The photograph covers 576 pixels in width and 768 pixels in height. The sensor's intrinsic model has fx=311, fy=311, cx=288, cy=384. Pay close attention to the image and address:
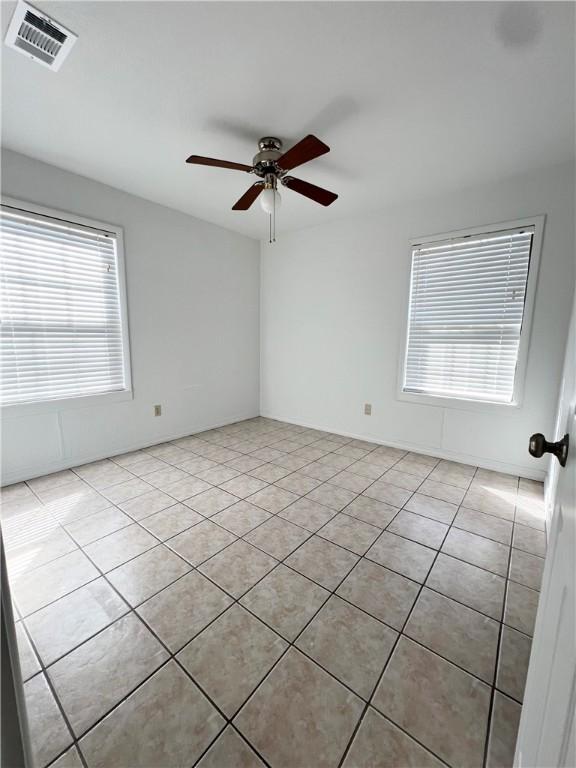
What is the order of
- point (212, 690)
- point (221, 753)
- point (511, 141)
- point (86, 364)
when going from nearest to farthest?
point (221, 753) → point (212, 690) → point (511, 141) → point (86, 364)

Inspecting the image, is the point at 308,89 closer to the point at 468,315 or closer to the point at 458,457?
the point at 468,315

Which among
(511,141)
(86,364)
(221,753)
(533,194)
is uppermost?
(511,141)

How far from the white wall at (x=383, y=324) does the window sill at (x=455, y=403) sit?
38mm

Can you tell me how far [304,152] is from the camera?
5.74ft

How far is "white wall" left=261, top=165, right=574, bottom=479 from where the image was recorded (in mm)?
2533

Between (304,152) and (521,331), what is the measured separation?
2278mm

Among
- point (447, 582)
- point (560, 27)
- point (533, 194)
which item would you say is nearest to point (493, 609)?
point (447, 582)

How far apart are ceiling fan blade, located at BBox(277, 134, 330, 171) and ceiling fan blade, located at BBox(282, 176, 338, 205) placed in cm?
15

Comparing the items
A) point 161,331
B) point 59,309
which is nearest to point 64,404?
point 59,309

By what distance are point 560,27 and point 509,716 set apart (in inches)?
106

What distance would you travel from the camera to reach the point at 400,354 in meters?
3.31

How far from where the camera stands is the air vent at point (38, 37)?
1344 millimetres

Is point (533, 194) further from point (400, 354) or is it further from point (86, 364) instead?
point (86, 364)

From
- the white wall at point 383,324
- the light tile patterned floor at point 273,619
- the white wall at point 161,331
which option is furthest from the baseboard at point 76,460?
the white wall at point 383,324
